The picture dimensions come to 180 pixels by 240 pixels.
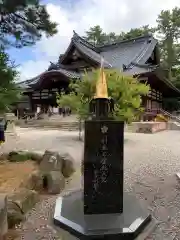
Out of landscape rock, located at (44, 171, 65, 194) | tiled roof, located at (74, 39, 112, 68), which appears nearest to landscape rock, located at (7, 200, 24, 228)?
landscape rock, located at (44, 171, 65, 194)

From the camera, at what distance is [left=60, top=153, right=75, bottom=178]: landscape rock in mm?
6406

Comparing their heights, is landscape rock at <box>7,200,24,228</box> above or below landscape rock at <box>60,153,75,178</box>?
below

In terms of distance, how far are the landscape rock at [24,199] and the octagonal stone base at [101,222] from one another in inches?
17.0

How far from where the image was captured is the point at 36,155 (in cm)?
728

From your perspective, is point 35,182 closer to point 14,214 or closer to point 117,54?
point 14,214

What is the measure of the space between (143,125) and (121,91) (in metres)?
4.93

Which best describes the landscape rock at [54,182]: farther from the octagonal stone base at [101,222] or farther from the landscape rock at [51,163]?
the octagonal stone base at [101,222]

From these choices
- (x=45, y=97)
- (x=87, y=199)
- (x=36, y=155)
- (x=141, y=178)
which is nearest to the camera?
(x=87, y=199)

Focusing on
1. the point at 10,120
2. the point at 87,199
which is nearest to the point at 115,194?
the point at 87,199

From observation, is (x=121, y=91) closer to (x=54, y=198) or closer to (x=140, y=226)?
(x=54, y=198)

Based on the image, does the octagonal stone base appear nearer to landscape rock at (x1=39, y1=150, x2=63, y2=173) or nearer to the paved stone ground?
the paved stone ground

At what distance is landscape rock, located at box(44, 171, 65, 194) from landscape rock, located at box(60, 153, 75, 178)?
2.42 feet

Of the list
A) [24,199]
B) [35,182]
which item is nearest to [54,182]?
[35,182]

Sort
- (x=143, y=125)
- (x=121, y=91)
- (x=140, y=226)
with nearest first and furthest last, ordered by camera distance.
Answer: (x=140, y=226) → (x=121, y=91) → (x=143, y=125)
